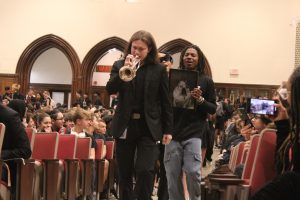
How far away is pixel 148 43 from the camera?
14.4 feet

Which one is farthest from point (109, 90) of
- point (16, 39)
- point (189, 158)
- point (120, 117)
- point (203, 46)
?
point (16, 39)

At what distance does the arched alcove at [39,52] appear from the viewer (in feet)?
68.0

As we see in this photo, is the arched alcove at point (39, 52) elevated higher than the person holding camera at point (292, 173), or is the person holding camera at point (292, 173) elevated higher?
the arched alcove at point (39, 52)

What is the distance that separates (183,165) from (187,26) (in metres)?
15.1

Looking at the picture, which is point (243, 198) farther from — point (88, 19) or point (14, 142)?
point (88, 19)

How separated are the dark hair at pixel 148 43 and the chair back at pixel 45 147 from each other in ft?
4.82

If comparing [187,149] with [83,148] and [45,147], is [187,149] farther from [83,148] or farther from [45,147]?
[83,148]

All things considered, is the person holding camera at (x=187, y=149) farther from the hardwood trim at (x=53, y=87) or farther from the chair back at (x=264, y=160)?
the hardwood trim at (x=53, y=87)

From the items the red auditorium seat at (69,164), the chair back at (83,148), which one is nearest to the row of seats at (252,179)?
the red auditorium seat at (69,164)

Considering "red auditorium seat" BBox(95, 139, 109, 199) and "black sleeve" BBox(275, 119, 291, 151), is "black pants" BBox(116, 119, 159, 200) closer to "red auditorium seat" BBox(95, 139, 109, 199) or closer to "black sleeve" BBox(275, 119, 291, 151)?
"black sleeve" BBox(275, 119, 291, 151)

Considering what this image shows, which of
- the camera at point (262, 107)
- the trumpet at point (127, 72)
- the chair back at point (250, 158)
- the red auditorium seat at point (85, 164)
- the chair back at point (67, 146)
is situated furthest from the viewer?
the red auditorium seat at point (85, 164)

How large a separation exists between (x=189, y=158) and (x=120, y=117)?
1112mm

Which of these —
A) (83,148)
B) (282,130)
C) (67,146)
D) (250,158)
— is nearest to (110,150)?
(83,148)

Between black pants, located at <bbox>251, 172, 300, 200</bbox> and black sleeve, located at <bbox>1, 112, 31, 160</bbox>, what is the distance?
246cm
